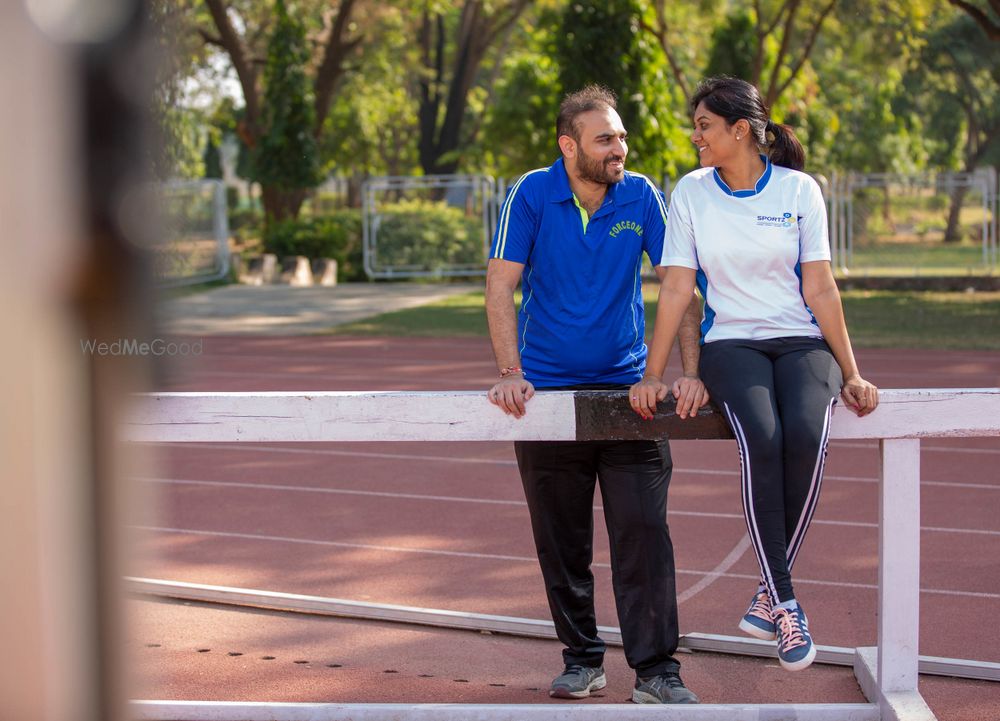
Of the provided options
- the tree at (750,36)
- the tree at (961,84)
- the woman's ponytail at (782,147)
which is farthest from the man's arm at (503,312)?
the tree at (961,84)

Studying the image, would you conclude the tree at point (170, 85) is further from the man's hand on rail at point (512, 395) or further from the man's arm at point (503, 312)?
the man's arm at point (503, 312)

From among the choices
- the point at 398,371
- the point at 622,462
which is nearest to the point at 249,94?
the point at 398,371

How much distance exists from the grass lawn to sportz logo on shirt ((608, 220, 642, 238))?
1053 cm

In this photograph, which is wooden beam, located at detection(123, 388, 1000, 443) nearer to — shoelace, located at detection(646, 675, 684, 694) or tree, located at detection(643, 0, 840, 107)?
shoelace, located at detection(646, 675, 684, 694)

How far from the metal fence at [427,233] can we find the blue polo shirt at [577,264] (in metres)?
19.5

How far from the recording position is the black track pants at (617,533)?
3.55 m

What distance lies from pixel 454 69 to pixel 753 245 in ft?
101

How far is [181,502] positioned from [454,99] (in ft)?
87.8

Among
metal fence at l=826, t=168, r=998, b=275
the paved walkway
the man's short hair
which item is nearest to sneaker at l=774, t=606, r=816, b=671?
the man's short hair

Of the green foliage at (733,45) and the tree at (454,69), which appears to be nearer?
the green foliage at (733,45)

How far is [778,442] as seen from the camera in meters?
3.28

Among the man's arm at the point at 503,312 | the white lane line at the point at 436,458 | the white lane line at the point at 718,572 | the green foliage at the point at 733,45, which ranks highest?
the green foliage at the point at 733,45

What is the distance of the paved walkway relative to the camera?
16734 mm

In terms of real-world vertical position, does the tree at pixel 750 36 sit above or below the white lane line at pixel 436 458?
above
